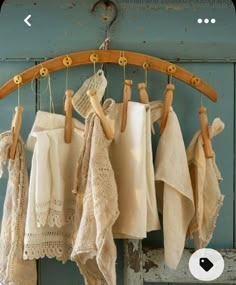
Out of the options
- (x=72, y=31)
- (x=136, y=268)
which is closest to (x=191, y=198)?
(x=136, y=268)

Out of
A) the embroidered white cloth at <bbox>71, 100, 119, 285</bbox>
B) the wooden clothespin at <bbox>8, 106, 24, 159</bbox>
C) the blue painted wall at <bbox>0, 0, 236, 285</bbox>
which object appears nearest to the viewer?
the embroidered white cloth at <bbox>71, 100, 119, 285</bbox>

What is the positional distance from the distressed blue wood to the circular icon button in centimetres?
42

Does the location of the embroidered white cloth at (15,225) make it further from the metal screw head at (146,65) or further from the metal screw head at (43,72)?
the metal screw head at (146,65)

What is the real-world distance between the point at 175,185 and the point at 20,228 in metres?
0.31

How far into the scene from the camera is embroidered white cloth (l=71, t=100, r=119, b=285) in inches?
29.3

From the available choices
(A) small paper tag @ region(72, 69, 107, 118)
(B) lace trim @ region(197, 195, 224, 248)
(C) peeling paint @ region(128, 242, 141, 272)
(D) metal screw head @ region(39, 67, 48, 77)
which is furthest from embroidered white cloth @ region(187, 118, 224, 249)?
(D) metal screw head @ region(39, 67, 48, 77)

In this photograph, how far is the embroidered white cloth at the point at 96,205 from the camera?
745 mm

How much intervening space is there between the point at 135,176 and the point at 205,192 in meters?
0.17

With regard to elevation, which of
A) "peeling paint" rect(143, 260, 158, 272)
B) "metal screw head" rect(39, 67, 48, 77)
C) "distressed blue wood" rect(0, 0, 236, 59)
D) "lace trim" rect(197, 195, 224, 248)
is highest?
"distressed blue wood" rect(0, 0, 236, 59)

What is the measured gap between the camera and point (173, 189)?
0.85 metres

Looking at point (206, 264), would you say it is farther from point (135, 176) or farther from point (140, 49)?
point (140, 49)

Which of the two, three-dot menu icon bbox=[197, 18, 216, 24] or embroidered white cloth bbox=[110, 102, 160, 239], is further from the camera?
three-dot menu icon bbox=[197, 18, 216, 24]

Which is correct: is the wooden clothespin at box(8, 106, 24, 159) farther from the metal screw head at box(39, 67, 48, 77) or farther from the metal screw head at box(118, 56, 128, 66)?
the metal screw head at box(118, 56, 128, 66)

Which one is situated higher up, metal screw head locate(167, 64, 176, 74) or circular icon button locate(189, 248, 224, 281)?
metal screw head locate(167, 64, 176, 74)
